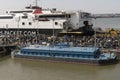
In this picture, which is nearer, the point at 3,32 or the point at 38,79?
the point at 38,79

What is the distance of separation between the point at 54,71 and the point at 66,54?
337cm

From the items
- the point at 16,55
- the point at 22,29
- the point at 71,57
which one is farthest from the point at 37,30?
the point at 71,57

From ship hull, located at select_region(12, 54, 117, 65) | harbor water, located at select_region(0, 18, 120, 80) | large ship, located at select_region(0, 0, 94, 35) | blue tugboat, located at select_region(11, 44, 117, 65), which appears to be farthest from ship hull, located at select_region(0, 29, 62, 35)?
harbor water, located at select_region(0, 18, 120, 80)

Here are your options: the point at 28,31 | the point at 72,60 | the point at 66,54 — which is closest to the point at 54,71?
the point at 72,60

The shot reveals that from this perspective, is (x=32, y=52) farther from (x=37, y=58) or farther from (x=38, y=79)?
(x=38, y=79)

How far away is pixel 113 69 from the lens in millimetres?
28641

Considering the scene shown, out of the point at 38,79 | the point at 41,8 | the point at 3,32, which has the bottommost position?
the point at 38,79

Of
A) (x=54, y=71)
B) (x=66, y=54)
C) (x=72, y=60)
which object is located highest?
(x=66, y=54)

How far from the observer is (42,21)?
44.6 m

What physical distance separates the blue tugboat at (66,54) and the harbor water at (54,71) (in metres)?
0.55

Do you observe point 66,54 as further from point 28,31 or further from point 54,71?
point 28,31

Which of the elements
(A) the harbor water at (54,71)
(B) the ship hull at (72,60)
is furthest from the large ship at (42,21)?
(A) the harbor water at (54,71)

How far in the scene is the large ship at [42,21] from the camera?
43000mm

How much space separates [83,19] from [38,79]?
20241 mm
